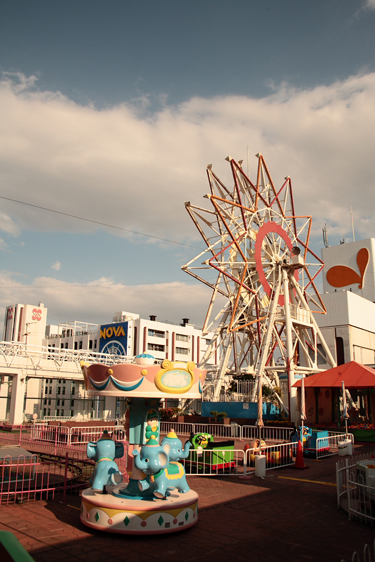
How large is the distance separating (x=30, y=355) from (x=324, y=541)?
32636 mm

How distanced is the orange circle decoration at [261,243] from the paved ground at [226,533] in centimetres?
2199

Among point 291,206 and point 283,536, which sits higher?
point 291,206

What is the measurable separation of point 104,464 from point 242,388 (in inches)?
1081

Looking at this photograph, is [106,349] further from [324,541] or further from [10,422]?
[324,541]

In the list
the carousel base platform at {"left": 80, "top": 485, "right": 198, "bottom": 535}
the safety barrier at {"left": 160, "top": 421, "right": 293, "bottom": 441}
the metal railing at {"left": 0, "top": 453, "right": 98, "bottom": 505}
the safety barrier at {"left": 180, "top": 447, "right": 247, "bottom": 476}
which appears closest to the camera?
the carousel base platform at {"left": 80, "top": 485, "right": 198, "bottom": 535}

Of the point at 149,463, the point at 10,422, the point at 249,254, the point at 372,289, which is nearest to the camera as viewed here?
the point at 149,463

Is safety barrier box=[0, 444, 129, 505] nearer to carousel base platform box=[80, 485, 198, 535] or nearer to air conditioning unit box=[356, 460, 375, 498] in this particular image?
carousel base platform box=[80, 485, 198, 535]

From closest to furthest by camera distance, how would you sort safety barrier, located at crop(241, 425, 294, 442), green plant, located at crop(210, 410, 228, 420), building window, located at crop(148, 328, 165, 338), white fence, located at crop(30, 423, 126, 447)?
1. white fence, located at crop(30, 423, 126, 447)
2. safety barrier, located at crop(241, 425, 294, 442)
3. green plant, located at crop(210, 410, 228, 420)
4. building window, located at crop(148, 328, 165, 338)

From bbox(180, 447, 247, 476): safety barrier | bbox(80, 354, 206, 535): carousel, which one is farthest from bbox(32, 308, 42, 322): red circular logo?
bbox(80, 354, 206, 535): carousel

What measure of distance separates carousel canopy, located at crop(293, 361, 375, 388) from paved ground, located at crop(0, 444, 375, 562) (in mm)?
16745

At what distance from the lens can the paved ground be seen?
832cm

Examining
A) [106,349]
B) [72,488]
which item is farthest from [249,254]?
[106,349]

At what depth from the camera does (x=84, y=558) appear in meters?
8.06

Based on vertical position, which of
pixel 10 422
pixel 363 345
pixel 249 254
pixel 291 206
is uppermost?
pixel 291 206
